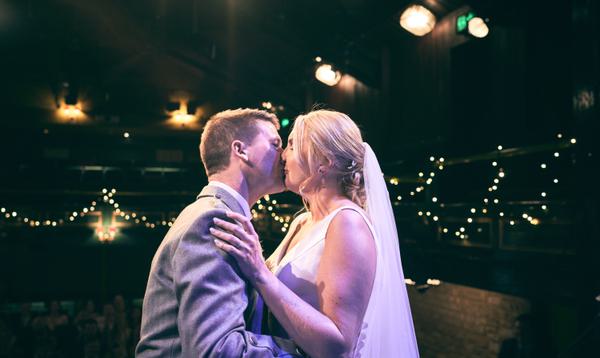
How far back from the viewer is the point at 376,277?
7.34 ft

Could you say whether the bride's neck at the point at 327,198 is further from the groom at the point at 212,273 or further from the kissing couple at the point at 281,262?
the groom at the point at 212,273

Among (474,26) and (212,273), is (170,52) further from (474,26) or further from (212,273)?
(212,273)

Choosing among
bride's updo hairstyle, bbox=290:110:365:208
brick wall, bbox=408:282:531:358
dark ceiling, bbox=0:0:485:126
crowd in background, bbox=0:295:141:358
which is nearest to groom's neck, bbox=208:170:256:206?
bride's updo hairstyle, bbox=290:110:365:208

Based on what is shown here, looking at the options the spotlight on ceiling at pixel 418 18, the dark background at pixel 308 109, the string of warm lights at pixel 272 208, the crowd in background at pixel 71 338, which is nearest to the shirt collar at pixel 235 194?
the dark background at pixel 308 109

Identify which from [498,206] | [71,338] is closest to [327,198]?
[498,206]

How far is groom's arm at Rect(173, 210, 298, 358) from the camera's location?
1471 millimetres

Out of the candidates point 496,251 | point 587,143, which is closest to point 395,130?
point 496,251

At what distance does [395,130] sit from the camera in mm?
9055

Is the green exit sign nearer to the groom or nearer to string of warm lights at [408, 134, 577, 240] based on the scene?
string of warm lights at [408, 134, 577, 240]

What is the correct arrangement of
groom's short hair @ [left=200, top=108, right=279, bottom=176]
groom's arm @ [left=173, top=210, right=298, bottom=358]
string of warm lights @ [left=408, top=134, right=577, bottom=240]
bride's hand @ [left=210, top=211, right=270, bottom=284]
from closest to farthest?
groom's arm @ [left=173, top=210, right=298, bottom=358] → bride's hand @ [left=210, top=211, right=270, bottom=284] → groom's short hair @ [left=200, top=108, right=279, bottom=176] → string of warm lights @ [left=408, top=134, right=577, bottom=240]

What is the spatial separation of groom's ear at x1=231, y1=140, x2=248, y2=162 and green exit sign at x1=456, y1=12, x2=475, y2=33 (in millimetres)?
5274

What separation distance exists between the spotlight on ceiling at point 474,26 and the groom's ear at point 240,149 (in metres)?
5.15

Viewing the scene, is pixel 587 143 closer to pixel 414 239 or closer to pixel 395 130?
pixel 414 239

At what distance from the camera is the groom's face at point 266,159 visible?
1976 millimetres
